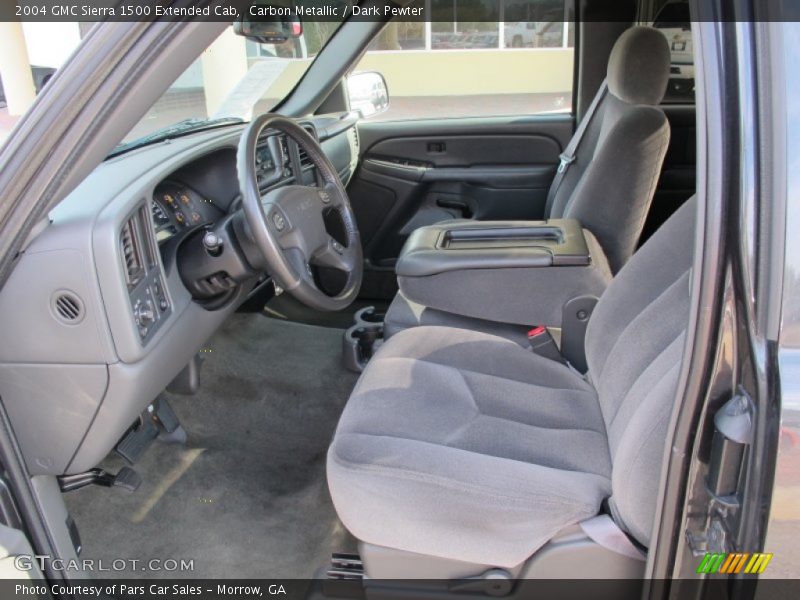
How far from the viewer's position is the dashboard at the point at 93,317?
1154mm

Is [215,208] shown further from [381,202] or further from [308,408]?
[381,202]

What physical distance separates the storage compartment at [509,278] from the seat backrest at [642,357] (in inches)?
10.6

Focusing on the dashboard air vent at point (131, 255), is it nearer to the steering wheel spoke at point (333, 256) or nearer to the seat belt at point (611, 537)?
the steering wheel spoke at point (333, 256)

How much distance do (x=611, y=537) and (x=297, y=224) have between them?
35.3 inches

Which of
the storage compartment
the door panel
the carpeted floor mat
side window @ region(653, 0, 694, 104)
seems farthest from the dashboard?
side window @ region(653, 0, 694, 104)

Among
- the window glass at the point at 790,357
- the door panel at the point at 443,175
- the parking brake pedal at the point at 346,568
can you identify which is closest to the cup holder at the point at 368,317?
the door panel at the point at 443,175

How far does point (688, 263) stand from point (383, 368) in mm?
630

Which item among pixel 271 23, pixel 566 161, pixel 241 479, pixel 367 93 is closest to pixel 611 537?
pixel 241 479

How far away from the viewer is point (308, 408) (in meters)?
2.21

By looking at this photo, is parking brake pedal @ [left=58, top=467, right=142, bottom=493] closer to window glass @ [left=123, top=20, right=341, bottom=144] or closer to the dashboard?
the dashboard

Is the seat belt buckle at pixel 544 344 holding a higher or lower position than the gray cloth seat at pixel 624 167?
lower

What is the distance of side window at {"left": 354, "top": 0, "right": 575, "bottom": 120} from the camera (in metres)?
2.86

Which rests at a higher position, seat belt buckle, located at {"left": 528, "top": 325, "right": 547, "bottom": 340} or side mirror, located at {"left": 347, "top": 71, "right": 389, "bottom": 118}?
side mirror, located at {"left": 347, "top": 71, "right": 389, "bottom": 118}

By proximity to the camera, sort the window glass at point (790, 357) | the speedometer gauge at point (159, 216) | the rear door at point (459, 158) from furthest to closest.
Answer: the rear door at point (459, 158) < the speedometer gauge at point (159, 216) < the window glass at point (790, 357)
